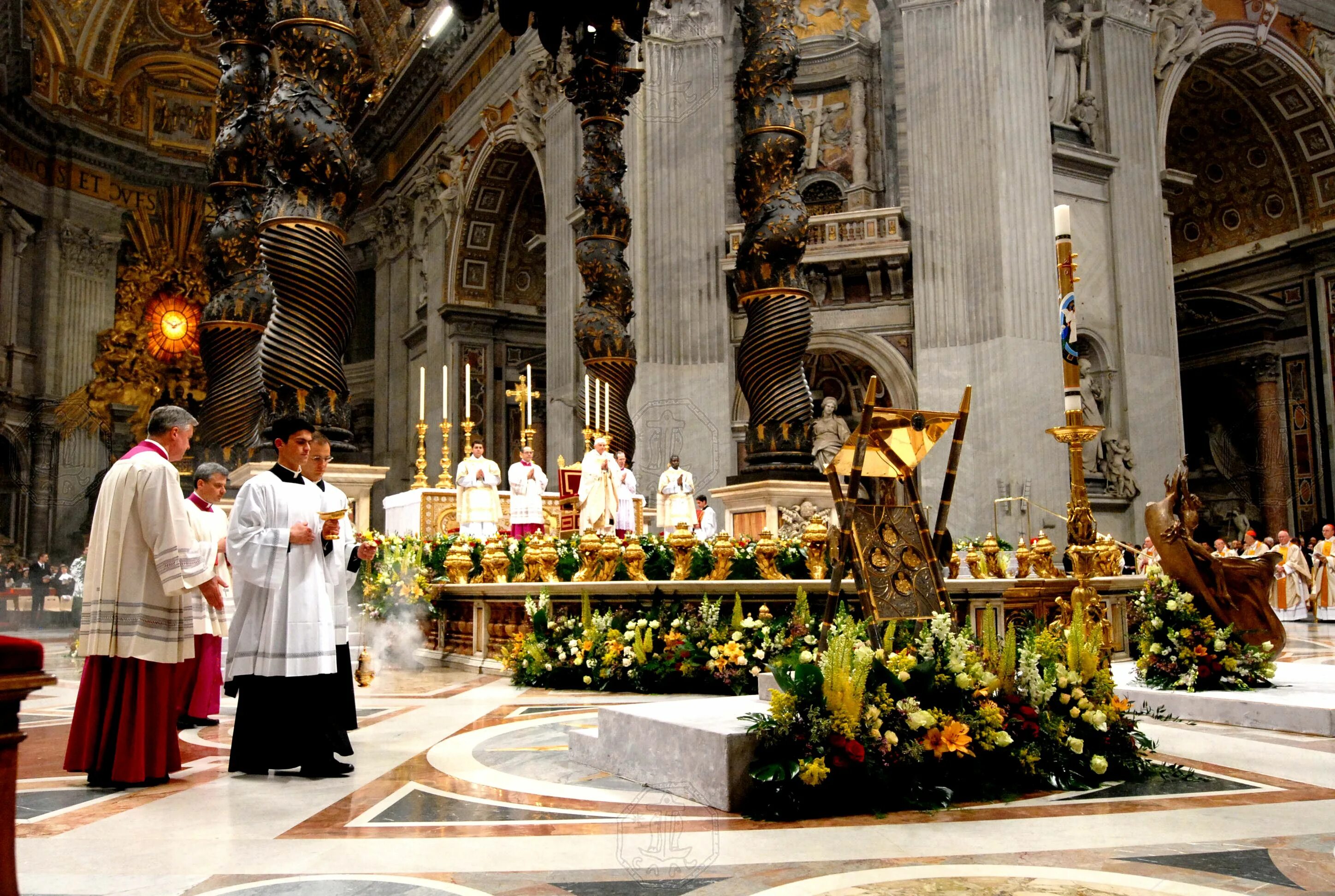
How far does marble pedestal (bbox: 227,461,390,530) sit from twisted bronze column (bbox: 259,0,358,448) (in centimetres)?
98

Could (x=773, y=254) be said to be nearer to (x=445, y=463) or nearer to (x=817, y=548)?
(x=817, y=548)

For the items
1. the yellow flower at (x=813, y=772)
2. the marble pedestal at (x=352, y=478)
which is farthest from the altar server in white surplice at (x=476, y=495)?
the yellow flower at (x=813, y=772)

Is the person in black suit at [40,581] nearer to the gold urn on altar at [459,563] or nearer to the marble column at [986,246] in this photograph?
the gold urn on altar at [459,563]

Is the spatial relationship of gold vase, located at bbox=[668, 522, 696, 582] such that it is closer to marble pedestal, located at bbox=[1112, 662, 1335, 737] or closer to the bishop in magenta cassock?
marble pedestal, located at bbox=[1112, 662, 1335, 737]

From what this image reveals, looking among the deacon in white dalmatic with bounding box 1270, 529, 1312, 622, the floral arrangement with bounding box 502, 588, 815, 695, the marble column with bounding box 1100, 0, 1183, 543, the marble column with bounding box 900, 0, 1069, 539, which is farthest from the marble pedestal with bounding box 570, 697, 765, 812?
the marble column with bounding box 1100, 0, 1183, 543

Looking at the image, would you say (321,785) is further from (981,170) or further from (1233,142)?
(1233,142)

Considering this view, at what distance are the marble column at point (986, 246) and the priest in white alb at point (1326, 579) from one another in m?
4.30

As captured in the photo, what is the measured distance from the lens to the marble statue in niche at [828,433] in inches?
738

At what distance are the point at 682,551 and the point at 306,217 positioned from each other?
3584 mm

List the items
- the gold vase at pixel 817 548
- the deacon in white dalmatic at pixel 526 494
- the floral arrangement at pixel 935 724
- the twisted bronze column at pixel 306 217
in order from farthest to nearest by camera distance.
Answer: the deacon in white dalmatic at pixel 526 494, the twisted bronze column at pixel 306 217, the gold vase at pixel 817 548, the floral arrangement at pixel 935 724

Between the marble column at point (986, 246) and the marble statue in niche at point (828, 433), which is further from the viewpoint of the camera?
the marble statue in niche at point (828, 433)

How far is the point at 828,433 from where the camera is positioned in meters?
19.0

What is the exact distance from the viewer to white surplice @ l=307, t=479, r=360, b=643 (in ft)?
15.6

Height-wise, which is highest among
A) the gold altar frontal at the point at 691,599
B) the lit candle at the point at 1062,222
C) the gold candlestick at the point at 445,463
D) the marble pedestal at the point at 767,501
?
the lit candle at the point at 1062,222
